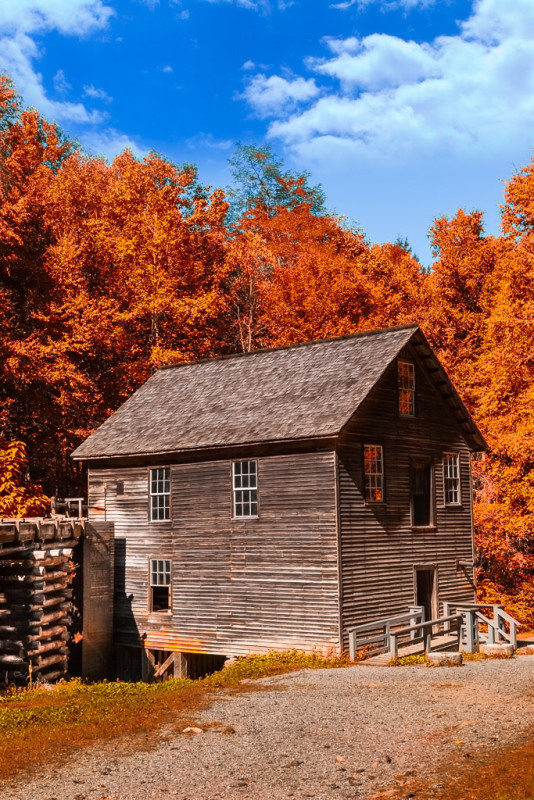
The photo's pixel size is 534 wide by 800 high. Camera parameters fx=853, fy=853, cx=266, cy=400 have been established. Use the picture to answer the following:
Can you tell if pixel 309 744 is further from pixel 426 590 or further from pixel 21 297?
pixel 21 297

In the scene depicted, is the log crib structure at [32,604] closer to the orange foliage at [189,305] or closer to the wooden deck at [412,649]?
the orange foliage at [189,305]

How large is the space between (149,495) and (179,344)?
643 inches

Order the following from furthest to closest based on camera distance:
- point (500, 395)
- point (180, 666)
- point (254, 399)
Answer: point (500, 395)
point (254, 399)
point (180, 666)

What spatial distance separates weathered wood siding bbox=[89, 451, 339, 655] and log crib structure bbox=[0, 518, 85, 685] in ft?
14.5

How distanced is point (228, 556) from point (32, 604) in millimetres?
6072

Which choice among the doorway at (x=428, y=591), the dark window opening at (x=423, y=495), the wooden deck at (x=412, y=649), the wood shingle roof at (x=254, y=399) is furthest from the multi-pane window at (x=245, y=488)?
the doorway at (x=428, y=591)

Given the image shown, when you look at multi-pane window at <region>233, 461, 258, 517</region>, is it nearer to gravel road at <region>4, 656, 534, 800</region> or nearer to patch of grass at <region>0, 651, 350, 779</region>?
patch of grass at <region>0, 651, 350, 779</region>

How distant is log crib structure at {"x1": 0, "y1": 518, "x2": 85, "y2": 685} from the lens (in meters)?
21.4

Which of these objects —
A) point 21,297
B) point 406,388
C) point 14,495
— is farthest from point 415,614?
point 21,297

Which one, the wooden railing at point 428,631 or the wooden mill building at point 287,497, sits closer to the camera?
the wooden railing at point 428,631

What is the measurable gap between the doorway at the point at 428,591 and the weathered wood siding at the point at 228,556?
16.6ft

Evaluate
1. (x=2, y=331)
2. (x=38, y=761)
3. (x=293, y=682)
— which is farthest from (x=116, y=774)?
(x=2, y=331)

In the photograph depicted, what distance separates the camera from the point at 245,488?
2538cm

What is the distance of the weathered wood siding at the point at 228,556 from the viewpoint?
23.6 metres
